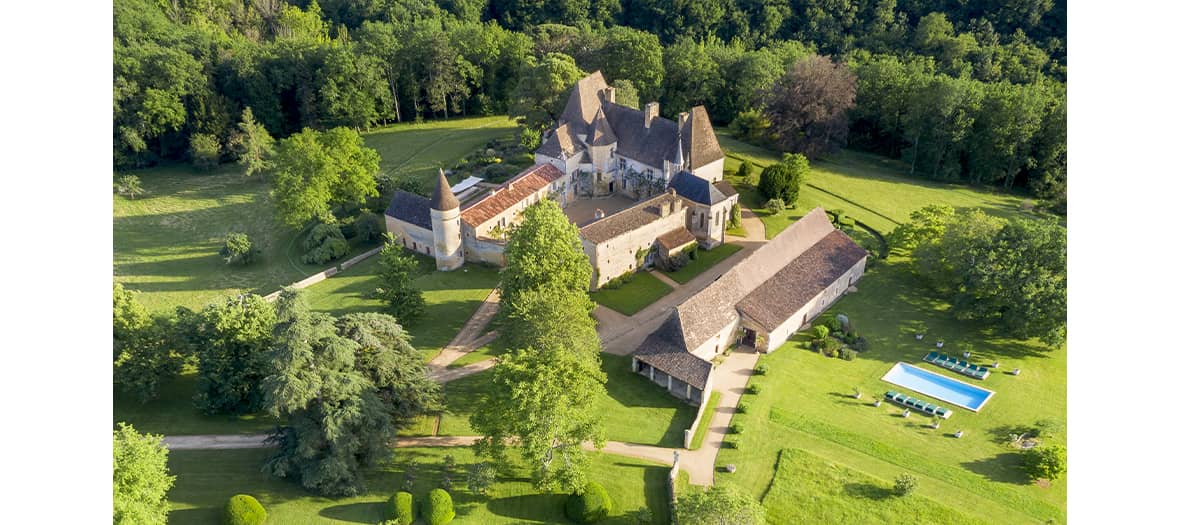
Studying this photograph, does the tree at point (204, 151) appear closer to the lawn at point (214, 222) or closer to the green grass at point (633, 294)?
the lawn at point (214, 222)

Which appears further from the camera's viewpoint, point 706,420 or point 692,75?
point 692,75

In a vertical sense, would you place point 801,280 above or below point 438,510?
above

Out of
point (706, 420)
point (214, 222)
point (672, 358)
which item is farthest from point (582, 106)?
point (706, 420)

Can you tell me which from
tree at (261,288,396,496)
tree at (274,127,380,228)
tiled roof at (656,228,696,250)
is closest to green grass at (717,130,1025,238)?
tiled roof at (656,228,696,250)

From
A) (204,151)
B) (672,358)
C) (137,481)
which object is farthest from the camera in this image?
(204,151)

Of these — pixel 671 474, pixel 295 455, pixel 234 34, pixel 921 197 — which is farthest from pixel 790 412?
pixel 234 34

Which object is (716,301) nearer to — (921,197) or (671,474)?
(671,474)

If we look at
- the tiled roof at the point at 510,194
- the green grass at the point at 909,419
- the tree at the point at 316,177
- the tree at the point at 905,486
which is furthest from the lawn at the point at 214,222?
the tree at the point at 905,486

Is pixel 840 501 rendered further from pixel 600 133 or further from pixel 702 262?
pixel 600 133
